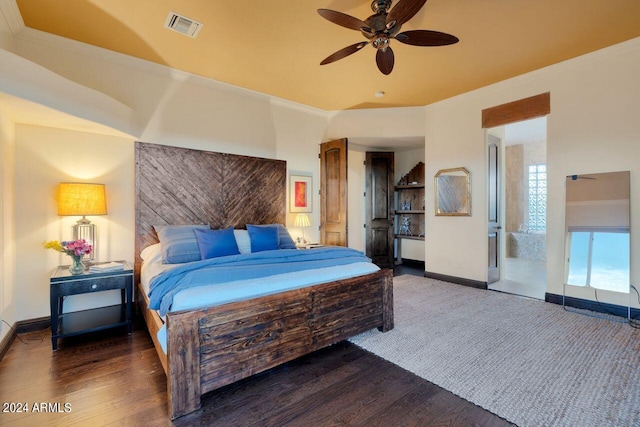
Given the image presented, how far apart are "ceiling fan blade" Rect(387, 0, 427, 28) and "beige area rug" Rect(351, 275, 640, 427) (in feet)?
9.05

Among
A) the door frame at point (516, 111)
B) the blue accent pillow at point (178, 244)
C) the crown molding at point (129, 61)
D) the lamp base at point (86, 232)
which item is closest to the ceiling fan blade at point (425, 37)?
the door frame at point (516, 111)

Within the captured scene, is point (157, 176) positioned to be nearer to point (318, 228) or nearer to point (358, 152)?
point (318, 228)

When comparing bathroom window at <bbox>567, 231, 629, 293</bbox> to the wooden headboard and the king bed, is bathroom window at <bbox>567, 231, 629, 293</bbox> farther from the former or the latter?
the wooden headboard

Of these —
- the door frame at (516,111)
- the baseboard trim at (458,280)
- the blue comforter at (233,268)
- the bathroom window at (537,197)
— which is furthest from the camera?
the bathroom window at (537,197)

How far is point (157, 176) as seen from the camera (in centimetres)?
362

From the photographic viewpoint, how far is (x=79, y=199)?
285 centimetres

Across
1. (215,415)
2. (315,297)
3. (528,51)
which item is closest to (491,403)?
(315,297)

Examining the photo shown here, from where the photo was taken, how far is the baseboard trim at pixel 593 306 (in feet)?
10.7

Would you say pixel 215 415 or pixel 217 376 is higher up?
pixel 217 376

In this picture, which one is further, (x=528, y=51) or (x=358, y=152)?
(x=358, y=152)

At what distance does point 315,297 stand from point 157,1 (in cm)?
294

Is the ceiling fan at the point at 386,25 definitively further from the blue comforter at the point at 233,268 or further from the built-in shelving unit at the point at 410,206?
the built-in shelving unit at the point at 410,206

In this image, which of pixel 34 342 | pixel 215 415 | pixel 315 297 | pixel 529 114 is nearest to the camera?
pixel 215 415

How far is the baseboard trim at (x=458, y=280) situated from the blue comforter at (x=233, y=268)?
2649 millimetres
